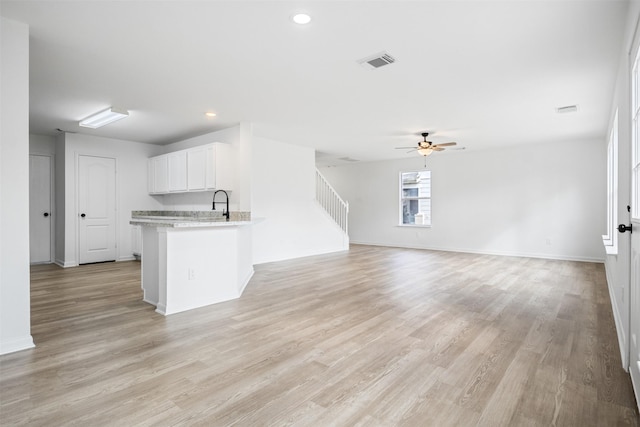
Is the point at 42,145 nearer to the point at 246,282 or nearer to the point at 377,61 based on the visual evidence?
the point at 246,282

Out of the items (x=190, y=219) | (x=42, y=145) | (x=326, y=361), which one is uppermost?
(x=42, y=145)

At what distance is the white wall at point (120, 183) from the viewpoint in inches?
258

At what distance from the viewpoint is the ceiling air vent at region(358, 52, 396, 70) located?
315cm

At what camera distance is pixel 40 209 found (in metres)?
6.87

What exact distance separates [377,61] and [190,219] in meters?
4.64

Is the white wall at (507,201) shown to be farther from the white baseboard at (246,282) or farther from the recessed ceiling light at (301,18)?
the recessed ceiling light at (301,18)

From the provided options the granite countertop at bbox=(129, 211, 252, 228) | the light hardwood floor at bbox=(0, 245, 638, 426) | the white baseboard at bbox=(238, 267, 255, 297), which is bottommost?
the light hardwood floor at bbox=(0, 245, 638, 426)

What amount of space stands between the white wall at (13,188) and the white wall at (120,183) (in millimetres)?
4633

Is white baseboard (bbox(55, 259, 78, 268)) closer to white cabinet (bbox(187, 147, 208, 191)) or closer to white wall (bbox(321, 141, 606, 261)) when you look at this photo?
white cabinet (bbox(187, 147, 208, 191))

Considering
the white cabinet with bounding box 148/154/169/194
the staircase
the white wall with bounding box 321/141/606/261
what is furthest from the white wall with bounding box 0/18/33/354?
the white wall with bounding box 321/141/606/261

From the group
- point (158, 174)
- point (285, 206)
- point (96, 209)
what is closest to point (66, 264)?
point (96, 209)

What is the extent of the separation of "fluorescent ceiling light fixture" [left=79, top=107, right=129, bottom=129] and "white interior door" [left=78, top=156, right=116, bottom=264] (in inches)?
57.9

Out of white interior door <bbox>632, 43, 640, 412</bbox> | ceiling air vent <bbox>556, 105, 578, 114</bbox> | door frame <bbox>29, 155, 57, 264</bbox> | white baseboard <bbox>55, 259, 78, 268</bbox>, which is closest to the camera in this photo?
white interior door <bbox>632, 43, 640, 412</bbox>

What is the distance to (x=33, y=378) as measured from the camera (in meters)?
2.18
